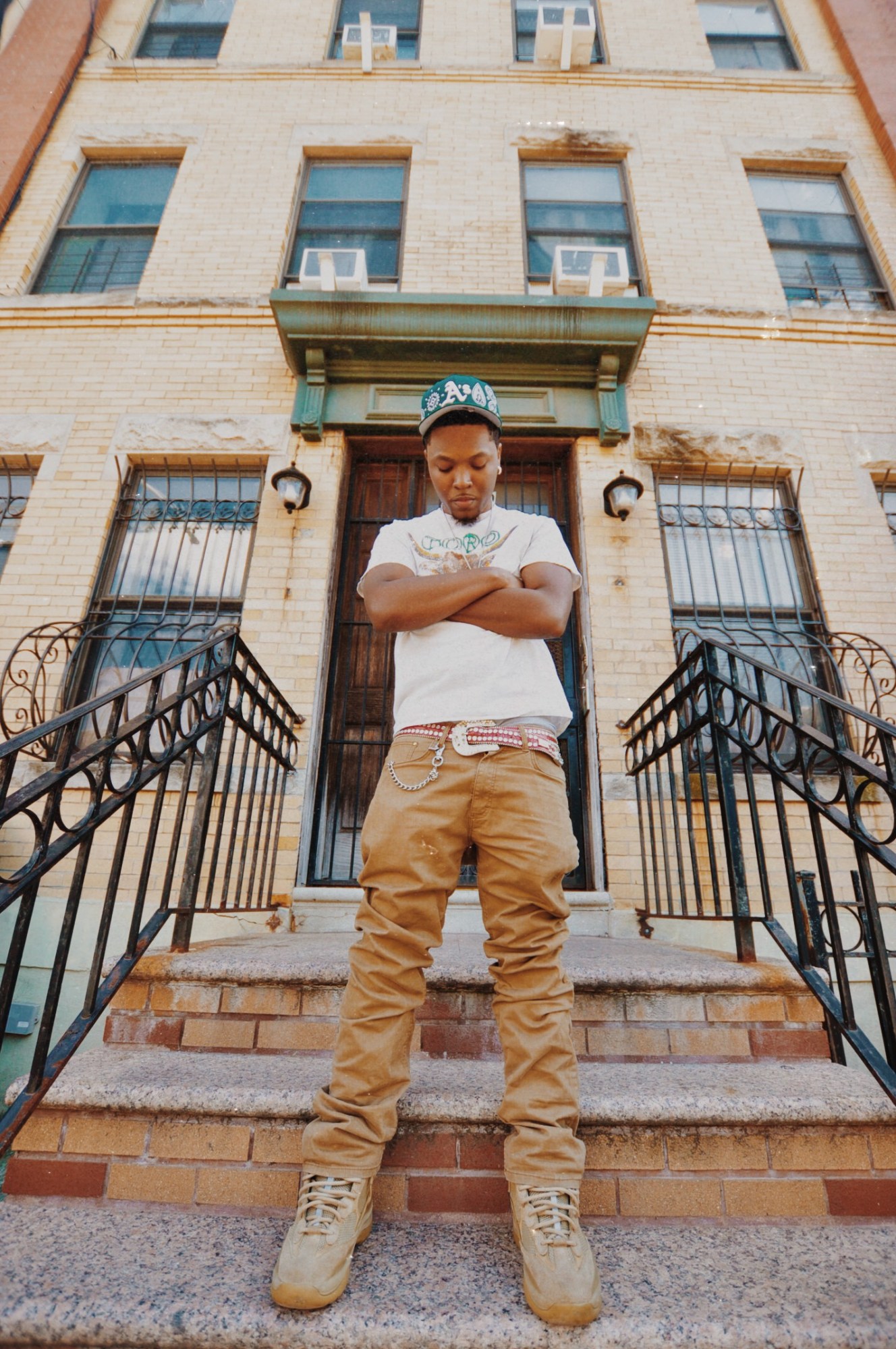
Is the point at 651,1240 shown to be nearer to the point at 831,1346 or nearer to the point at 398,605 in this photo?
the point at 831,1346

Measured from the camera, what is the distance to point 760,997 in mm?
2412

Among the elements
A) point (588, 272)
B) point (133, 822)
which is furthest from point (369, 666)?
point (588, 272)

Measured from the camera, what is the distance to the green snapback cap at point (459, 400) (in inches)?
75.8

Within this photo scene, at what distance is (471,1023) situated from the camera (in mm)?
2338

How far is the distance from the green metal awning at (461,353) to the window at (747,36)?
15.5 ft

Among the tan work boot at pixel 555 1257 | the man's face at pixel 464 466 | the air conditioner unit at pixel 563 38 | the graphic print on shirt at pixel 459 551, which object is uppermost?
the air conditioner unit at pixel 563 38

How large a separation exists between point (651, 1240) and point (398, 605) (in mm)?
1738

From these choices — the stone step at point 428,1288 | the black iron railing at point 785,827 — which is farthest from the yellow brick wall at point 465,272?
the stone step at point 428,1288

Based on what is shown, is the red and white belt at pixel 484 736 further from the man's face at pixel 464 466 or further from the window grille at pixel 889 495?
the window grille at pixel 889 495

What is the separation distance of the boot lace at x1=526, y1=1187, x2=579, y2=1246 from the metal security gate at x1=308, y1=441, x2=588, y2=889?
9.05 ft

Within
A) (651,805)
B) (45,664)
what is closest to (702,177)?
(651,805)

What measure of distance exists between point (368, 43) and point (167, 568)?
5910 mm

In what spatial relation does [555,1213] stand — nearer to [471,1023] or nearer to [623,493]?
[471,1023]

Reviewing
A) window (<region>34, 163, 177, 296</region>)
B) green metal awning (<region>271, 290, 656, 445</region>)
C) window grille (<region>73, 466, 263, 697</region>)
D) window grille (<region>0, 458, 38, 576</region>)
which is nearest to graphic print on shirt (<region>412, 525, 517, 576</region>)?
window grille (<region>73, 466, 263, 697</region>)
